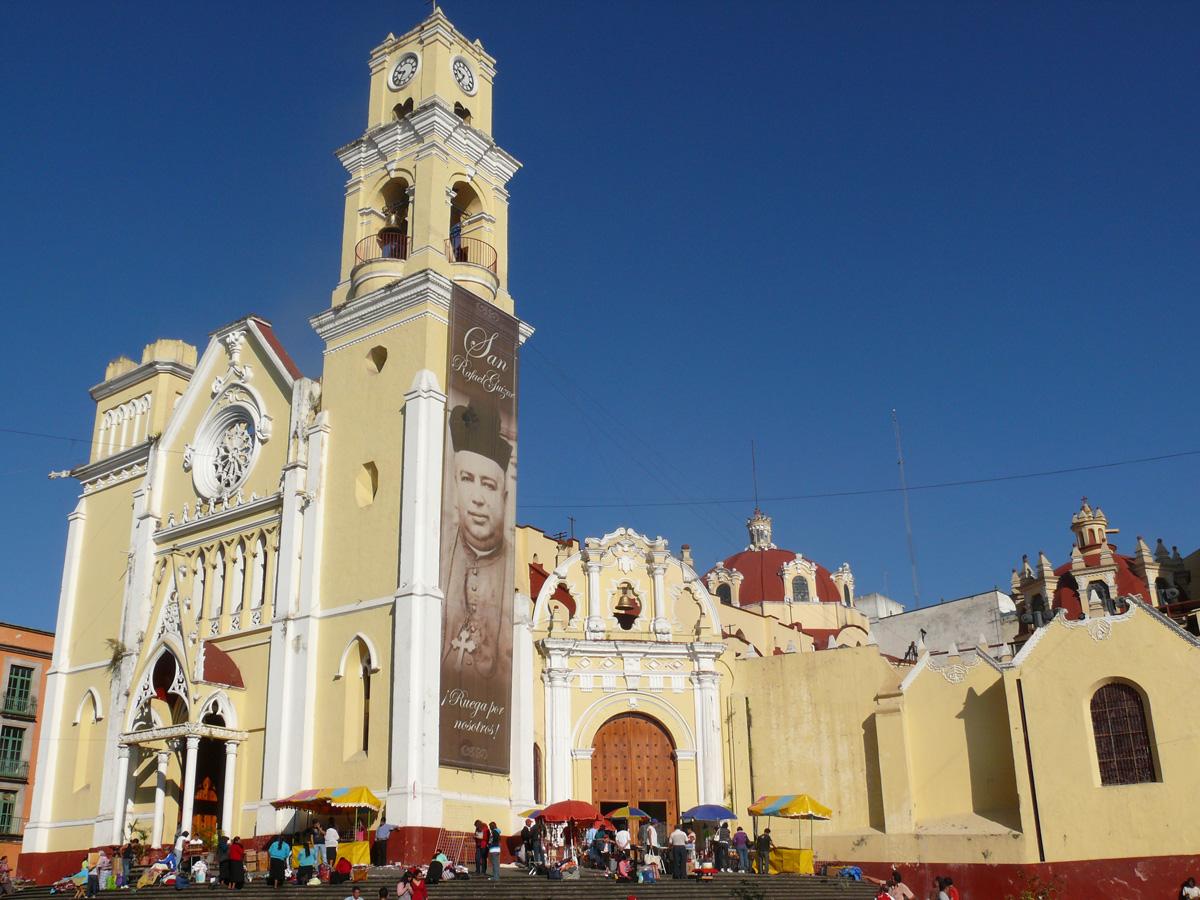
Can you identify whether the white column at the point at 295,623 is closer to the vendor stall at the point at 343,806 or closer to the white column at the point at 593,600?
the vendor stall at the point at 343,806

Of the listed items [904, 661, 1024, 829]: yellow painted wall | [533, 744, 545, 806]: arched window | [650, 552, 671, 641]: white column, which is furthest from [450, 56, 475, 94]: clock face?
[904, 661, 1024, 829]: yellow painted wall

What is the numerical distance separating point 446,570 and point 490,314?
6.92m

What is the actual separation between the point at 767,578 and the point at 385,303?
30321 millimetres

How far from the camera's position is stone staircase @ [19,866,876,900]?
72.5 ft

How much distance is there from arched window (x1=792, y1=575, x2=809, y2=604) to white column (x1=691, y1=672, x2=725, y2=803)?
2429cm

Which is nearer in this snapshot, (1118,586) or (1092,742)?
(1092,742)

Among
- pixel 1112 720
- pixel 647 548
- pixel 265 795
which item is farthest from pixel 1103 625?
pixel 265 795

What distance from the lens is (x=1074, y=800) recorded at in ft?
87.6

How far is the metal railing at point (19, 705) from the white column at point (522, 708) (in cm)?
2193

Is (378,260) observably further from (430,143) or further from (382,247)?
(430,143)

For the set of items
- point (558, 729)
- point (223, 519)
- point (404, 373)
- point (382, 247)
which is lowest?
point (558, 729)

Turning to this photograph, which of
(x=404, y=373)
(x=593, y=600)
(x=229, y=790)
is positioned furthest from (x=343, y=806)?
(x=404, y=373)

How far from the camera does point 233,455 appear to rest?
111 feet

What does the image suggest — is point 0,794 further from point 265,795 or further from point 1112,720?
point 1112,720
